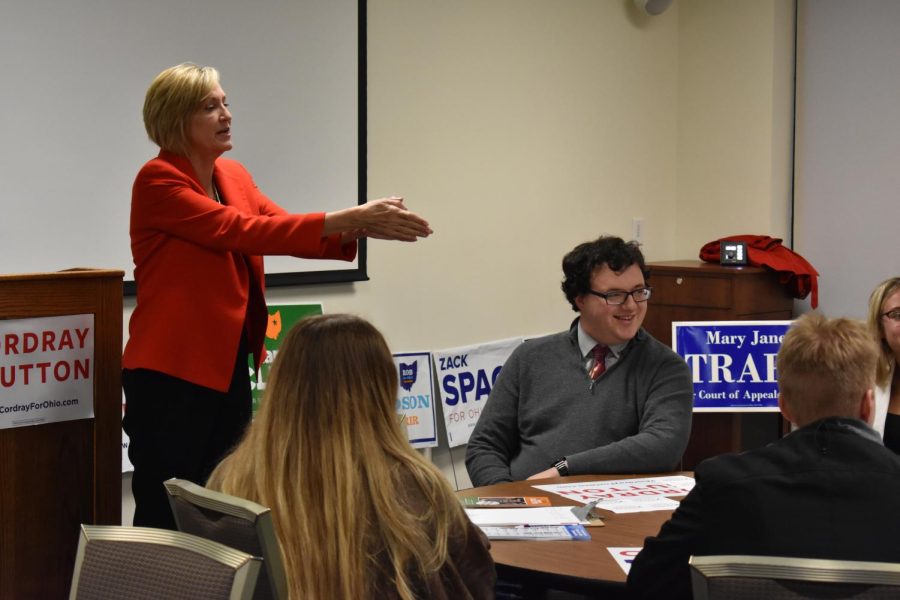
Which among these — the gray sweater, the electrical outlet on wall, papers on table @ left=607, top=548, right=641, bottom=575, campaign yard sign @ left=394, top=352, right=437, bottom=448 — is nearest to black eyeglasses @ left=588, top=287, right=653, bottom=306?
the gray sweater

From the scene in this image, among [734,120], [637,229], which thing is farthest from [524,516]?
[734,120]

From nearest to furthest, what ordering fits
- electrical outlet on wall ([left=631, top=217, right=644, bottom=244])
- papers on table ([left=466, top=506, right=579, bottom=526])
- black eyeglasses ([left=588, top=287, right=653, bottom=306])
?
1. papers on table ([left=466, top=506, right=579, bottom=526])
2. black eyeglasses ([left=588, top=287, right=653, bottom=306])
3. electrical outlet on wall ([left=631, top=217, right=644, bottom=244])

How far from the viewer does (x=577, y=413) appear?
301 centimetres

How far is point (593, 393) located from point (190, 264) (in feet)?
3.98

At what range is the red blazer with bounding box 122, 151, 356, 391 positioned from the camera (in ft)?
8.61

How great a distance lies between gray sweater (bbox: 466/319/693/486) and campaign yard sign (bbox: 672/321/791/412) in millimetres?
1614

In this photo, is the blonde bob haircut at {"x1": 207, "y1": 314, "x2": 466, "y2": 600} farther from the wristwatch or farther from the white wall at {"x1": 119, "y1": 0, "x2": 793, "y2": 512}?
the white wall at {"x1": 119, "y1": 0, "x2": 793, "y2": 512}

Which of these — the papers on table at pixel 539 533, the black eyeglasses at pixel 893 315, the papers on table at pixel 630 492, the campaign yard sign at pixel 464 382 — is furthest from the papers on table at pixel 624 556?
the campaign yard sign at pixel 464 382

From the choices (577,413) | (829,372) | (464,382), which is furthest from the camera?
(464,382)

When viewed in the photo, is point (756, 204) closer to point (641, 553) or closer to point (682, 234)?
point (682, 234)

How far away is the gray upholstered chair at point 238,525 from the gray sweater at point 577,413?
1.39 m

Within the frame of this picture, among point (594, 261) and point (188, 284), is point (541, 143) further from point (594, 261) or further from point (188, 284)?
point (188, 284)

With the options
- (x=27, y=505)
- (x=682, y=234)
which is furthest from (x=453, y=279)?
(x=27, y=505)

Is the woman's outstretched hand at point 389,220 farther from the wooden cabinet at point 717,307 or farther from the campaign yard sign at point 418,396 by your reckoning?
the wooden cabinet at point 717,307
